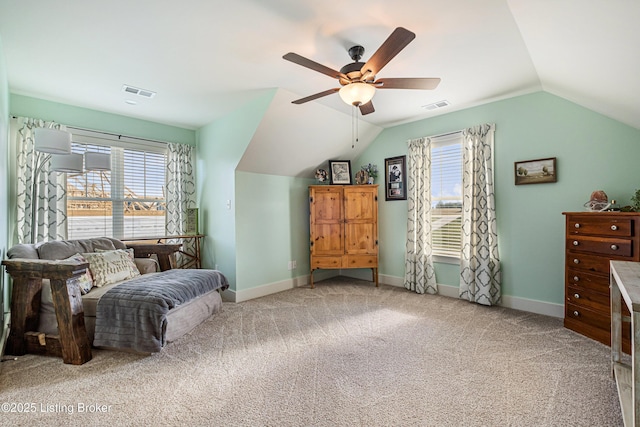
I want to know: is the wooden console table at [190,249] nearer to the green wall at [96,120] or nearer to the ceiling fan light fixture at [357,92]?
the green wall at [96,120]

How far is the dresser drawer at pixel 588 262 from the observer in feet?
8.28

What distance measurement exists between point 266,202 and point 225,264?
1.03m

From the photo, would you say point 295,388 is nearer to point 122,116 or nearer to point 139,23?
point 139,23

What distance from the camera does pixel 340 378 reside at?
6.60ft

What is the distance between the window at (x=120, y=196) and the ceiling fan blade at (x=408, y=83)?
344 cm

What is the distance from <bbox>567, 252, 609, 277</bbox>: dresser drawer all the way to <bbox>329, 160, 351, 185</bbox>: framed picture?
2.90 metres

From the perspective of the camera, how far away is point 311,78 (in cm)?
294

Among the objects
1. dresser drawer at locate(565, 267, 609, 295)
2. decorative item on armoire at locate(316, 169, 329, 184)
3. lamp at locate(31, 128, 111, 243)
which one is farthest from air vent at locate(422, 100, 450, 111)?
lamp at locate(31, 128, 111, 243)

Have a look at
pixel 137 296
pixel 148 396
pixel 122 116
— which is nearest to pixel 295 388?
pixel 148 396

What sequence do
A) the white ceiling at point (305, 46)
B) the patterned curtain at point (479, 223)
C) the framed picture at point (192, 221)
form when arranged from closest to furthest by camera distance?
the white ceiling at point (305, 46), the patterned curtain at point (479, 223), the framed picture at point (192, 221)

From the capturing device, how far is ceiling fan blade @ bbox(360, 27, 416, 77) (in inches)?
65.8

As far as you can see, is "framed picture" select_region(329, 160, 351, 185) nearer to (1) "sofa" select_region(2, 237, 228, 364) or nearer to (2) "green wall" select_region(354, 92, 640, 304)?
(2) "green wall" select_region(354, 92, 640, 304)

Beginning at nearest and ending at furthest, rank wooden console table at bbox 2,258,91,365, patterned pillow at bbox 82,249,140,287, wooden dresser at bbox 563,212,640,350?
wooden console table at bbox 2,258,91,365, wooden dresser at bbox 563,212,640,350, patterned pillow at bbox 82,249,140,287

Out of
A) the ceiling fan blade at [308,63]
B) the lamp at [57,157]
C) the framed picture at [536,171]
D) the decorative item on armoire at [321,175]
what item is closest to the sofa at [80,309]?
the lamp at [57,157]
